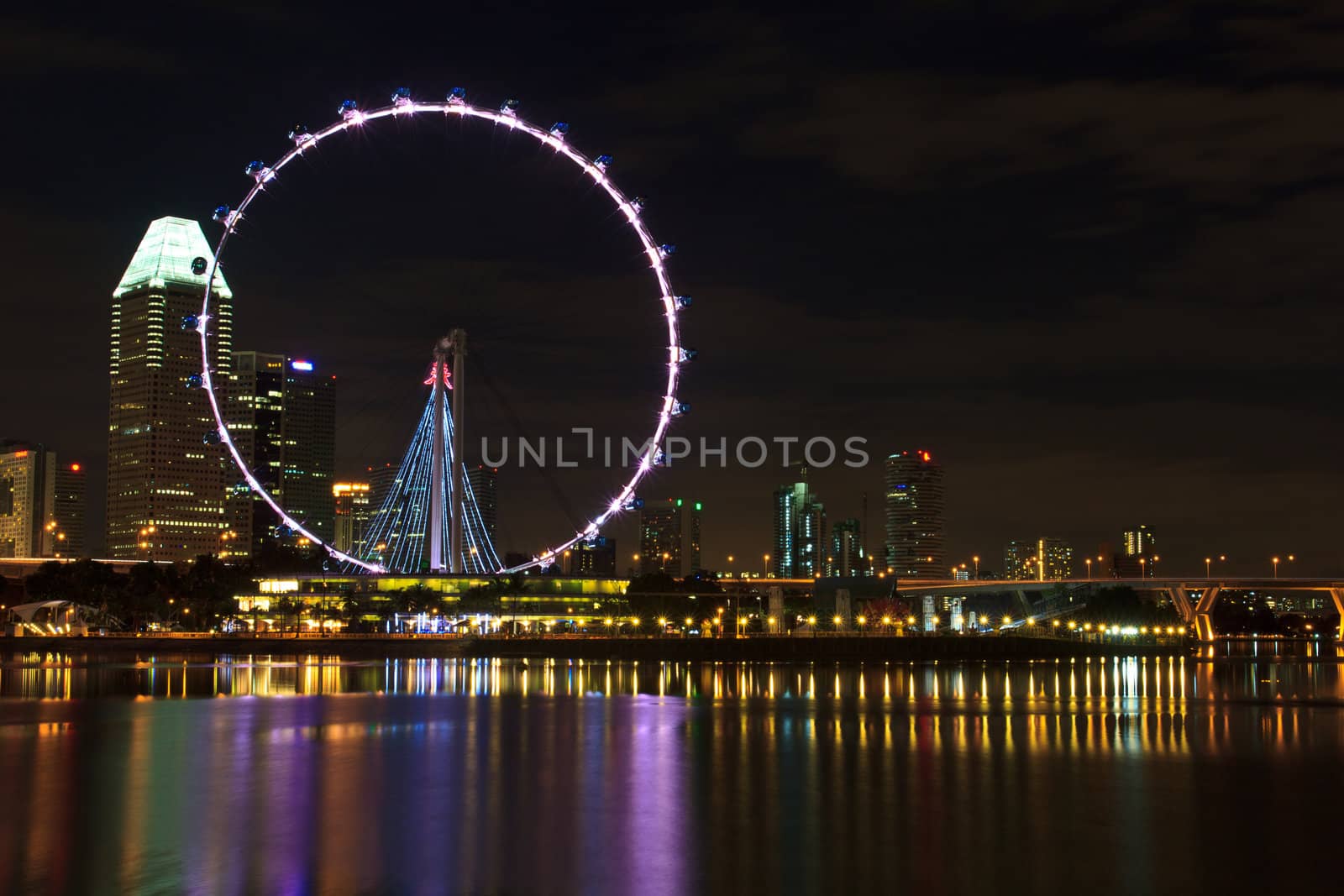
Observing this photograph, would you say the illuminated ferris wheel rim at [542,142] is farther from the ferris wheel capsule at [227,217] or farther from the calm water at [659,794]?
the calm water at [659,794]

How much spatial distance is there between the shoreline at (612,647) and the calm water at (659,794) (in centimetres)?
4670

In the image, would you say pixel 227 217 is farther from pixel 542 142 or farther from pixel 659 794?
pixel 659 794

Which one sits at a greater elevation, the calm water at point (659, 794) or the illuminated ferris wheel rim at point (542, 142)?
the illuminated ferris wheel rim at point (542, 142)

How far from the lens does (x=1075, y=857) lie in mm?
22578

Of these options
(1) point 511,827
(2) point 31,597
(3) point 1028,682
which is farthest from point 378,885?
(2) point 31,597

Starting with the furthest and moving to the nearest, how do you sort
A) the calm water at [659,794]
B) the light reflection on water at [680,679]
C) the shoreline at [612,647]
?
the shoreline at [612,647] < the light reflection on water at [680,679] < the calm water at [659,794]

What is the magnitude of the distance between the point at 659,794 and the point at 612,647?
76.2m

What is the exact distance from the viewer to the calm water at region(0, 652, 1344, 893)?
2123cm

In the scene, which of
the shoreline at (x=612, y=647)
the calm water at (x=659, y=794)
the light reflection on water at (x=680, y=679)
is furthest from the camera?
the shoreline at (x=612, y=647)

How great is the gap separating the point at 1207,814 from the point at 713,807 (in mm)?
9883

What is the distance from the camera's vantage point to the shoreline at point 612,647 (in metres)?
103

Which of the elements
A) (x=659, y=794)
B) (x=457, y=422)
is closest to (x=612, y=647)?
(x=457, y=422)

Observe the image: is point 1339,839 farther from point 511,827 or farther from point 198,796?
point 198,796

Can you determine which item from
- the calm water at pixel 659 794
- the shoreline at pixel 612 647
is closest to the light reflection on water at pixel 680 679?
the calm water at pixel 659 794
